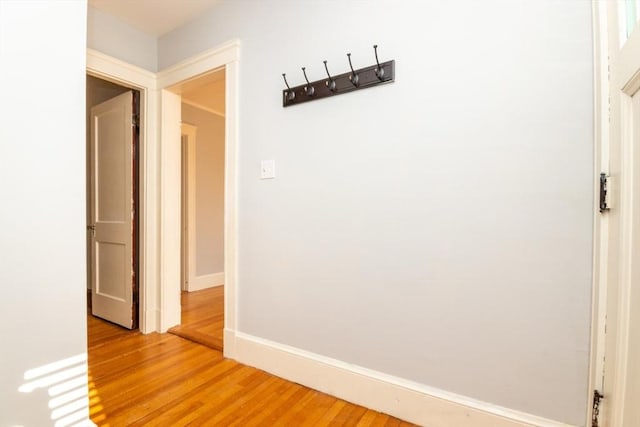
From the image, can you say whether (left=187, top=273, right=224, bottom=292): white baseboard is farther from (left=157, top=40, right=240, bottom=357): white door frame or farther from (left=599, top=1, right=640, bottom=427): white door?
(left=599, top=1, right=640, bottom=427): white door

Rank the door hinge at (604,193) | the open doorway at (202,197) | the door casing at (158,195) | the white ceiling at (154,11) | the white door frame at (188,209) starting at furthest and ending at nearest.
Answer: the white door frame at (188,209), the open doorway at (202,197), the door casing at (158,195), the white ceiling at (154,11), the door hinge at (604,193)

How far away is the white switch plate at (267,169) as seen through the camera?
6.30 feet

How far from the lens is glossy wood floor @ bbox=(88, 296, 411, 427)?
57.6 inches

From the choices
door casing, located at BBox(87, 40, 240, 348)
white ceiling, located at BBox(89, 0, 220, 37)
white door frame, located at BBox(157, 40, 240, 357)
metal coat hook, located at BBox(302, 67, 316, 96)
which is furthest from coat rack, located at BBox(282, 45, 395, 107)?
door casing, located at BBox(87, 40, 240, 348)

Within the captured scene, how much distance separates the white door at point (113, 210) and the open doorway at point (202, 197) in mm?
767

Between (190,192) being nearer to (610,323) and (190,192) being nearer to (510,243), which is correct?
(510,243)

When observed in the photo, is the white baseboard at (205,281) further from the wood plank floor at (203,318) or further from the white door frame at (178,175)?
the white door frame at (178,175)

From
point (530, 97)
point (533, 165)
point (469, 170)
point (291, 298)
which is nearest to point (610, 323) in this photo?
point (533, 165)

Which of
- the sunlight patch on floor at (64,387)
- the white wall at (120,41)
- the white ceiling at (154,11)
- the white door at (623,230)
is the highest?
the white ceiling at (154,11)

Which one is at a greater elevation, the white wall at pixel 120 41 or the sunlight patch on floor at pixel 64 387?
the white wall at pixel 120 41

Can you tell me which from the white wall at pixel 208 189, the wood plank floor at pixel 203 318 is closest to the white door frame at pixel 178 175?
the wood plank floor at pixel 203 318

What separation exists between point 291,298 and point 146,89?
2.20 m

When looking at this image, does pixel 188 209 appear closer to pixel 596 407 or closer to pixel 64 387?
pixel 64 387

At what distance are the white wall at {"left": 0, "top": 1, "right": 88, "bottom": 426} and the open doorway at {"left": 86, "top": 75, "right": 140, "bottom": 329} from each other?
142 centimetres
